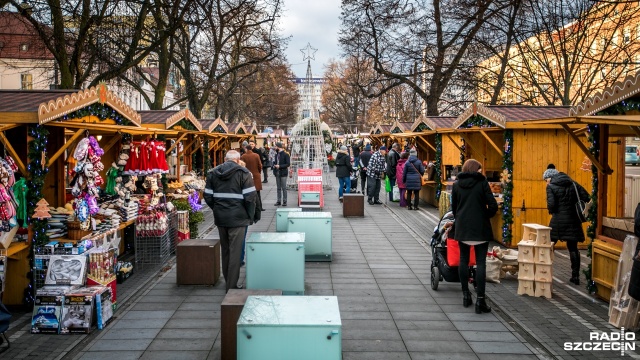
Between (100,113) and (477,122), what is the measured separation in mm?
8190

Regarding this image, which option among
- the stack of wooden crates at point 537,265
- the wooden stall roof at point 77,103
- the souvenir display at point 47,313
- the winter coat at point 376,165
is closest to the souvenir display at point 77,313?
the souvenir display at point 47,313

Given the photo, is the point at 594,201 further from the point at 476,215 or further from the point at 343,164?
the point at 343,164

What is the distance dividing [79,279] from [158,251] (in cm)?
330

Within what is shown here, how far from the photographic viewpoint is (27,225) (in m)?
7.89

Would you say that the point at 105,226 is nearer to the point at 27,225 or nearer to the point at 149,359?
the point at 27,225

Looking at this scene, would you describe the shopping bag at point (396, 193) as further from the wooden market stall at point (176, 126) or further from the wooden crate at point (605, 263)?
the wooden crate at point (605, 263)

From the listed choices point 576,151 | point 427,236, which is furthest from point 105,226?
point 576,151

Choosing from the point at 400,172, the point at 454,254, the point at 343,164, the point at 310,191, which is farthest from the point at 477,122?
the point at 343,164

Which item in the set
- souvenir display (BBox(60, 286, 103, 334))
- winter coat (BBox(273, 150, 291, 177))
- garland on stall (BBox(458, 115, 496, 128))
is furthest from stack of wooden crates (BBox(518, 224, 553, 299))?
winter coat (BBox(273, 150, 291, 177))

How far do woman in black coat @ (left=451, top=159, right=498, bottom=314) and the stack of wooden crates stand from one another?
113 cm

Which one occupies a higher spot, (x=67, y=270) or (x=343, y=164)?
(x=343, y=164)

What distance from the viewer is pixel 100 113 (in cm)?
990

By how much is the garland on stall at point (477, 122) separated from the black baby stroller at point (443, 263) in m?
5.16

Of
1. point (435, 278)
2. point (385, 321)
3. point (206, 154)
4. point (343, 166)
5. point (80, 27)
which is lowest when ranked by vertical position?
point (385, 321)
